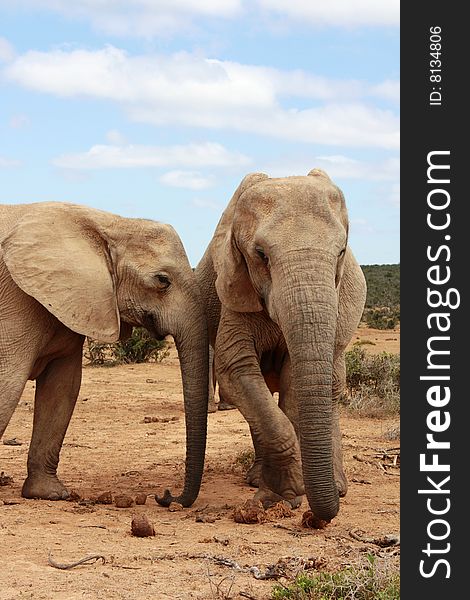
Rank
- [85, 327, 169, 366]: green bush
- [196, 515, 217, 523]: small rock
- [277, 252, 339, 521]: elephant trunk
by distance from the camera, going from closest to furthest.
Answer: [277, 252, 339, 521]: elephant trunk, [196, 515, 217, 523]: small rock, [85, 327, 169, 366]: green bush

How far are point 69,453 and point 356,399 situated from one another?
15.3ft

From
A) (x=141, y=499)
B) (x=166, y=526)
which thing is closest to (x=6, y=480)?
(x=141, y=499)

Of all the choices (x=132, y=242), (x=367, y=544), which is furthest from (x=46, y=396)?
(x=367, y=544)

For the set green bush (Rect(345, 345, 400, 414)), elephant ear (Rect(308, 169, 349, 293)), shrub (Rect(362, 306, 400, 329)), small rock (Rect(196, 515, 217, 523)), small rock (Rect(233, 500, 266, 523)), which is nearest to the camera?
elephant ear (Rect(308, 169, 349, 293))

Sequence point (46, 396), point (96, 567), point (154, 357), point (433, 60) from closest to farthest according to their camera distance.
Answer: point (433, 60)
point (96, 567)
point (46, 396)
point (154, 357)

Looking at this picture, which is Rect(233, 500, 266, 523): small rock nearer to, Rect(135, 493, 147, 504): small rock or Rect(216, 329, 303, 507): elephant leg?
Rect(216, 329, 303, 507): elephant leg

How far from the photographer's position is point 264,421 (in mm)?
6980

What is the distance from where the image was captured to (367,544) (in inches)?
246

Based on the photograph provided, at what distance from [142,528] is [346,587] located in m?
1.76

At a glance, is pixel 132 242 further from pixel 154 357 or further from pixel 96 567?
pixel 154 357

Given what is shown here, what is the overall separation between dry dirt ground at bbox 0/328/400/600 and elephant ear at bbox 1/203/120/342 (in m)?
1.38

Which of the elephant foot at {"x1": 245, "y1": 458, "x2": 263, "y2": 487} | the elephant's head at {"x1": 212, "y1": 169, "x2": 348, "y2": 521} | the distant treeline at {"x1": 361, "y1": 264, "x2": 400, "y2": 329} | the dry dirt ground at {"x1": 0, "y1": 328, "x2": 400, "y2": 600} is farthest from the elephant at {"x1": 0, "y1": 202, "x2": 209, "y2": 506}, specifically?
the distant treeline at {"x1": 361, "y1": 264, "x2": 400, "y2": 329}

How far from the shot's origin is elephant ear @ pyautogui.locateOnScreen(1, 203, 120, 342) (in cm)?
733

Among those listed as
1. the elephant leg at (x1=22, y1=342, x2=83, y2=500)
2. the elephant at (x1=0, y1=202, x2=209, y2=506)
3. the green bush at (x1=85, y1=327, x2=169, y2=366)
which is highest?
the green bush at (x1=85, y1=327, x2=169, y2=366)
